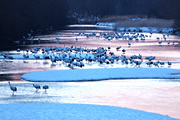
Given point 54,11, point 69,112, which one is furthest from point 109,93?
point 54,11

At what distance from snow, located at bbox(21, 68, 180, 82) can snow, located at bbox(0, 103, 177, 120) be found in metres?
8.12

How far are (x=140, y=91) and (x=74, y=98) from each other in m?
3.69

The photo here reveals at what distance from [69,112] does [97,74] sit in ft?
35.8

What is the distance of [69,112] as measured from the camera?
18156 millimetres

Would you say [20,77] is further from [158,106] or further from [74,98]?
[158,106]

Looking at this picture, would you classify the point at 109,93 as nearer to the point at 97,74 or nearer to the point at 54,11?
the point at 97,74

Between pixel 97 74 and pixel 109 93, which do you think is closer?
pixel 109 93

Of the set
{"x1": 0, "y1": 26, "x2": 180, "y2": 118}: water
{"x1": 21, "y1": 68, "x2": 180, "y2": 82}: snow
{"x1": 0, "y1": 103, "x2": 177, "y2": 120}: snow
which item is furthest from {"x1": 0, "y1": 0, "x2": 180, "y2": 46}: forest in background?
{"x1": 0, "y1": 103, "x2": 177, "y2": 120}: snow

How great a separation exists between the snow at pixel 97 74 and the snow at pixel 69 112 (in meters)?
8.12

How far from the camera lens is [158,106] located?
20250 mm

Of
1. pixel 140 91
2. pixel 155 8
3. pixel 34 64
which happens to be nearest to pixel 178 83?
pixel 140 91

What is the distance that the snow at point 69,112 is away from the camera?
17234mm

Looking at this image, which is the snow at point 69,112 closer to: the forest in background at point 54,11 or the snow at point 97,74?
the snow at point 97,74

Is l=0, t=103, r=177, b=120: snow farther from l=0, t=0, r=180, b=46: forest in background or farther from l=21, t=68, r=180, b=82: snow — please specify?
l=0, t=0, r=180, b=46: forest in background
